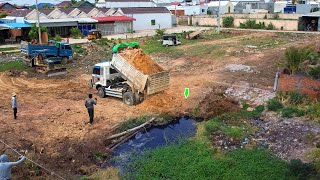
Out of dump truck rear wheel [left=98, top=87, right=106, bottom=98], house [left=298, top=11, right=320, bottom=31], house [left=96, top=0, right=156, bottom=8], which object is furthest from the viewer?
house [left=96, top=0, right=156, bottom=8]

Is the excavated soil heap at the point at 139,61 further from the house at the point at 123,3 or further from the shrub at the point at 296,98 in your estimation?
the house at the point at 123,3

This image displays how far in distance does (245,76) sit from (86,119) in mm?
12352

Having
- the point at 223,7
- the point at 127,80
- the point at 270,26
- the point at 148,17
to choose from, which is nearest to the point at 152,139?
the point at 127,80

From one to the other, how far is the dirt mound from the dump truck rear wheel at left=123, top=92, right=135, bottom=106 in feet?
11.3

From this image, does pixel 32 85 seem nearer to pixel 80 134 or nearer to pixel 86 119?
pixel 86 119

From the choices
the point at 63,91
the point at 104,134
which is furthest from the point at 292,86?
the point at 63,91

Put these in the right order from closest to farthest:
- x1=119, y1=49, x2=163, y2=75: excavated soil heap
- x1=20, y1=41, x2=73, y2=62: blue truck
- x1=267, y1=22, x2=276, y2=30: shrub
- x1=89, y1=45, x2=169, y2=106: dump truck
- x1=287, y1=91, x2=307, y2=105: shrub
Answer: x1=287, y1=91, x2=307, y2=105: shrub, x1=89, y1=45, x2=169, y2=106: dump truck, x1=119, y1=49, x2=163, y2=75: excavated soil heap, x1=20, y1=41, x2=73, y2=62: blue truck, x1=267, y1=22, x2=276, y2=30: shrub

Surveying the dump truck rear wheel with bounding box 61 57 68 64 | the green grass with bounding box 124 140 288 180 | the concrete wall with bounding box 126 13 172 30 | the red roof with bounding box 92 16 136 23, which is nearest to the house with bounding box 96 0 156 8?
the concrete wall with bounding box 126 13 172 30

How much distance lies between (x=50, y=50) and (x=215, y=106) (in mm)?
16994

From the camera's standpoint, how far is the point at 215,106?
1880 centimetres

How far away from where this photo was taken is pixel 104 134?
16.5 meters

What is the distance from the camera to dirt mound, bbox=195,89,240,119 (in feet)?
61.1

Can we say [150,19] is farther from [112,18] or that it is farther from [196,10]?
[196,10]

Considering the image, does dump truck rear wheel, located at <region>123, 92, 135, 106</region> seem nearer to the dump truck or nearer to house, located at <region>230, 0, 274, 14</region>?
the dump truck
